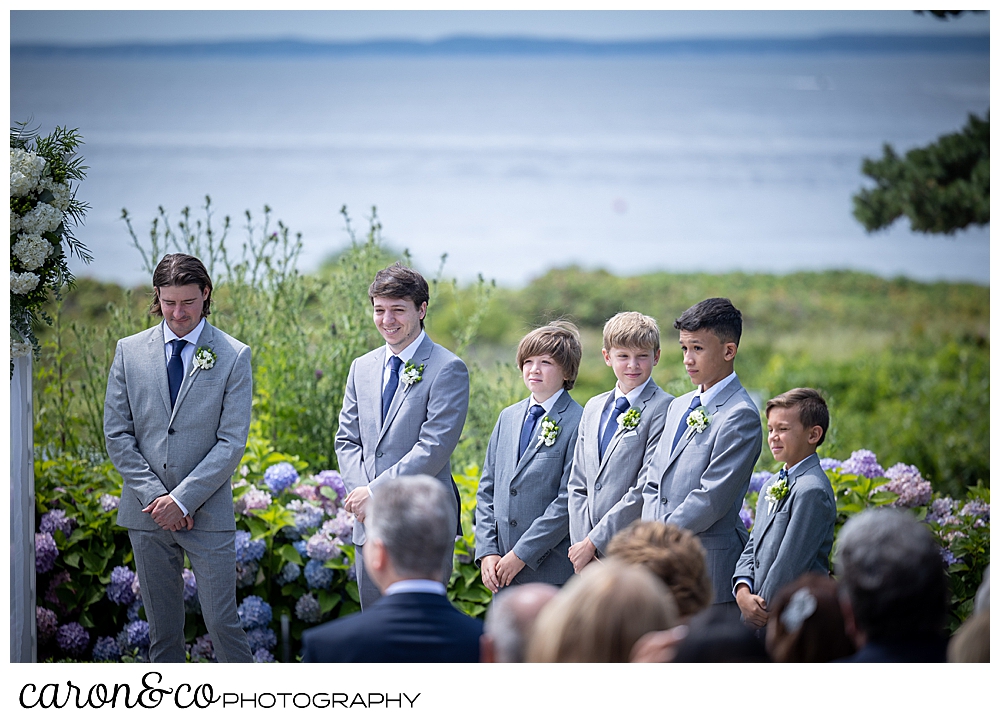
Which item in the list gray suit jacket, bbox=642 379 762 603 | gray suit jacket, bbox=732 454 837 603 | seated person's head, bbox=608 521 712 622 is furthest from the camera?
gray suit jacket, bbox=642 379 762 603

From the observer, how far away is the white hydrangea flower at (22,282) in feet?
12.4

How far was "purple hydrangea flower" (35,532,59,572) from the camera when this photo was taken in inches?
176

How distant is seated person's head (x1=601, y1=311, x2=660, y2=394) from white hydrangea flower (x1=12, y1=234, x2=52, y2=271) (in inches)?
90.0

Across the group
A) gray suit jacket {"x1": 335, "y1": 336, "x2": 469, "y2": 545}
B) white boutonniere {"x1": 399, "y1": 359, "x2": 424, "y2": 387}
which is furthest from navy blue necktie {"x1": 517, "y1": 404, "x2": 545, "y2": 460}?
white boutonniere {"x1": 399, "y1": 359, "x2": 424, "y2": 387}

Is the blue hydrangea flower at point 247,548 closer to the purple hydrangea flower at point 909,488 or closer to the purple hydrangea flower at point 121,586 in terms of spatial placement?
the purple hydrangea flower at point 121,586

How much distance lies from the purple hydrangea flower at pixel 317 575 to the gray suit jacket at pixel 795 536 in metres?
1.99

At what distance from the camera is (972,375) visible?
31.4 ft

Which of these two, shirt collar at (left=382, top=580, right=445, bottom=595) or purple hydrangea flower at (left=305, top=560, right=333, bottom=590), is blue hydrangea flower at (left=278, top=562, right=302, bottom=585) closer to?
purple hydrangea flower at (left=305, top=560, right=333, bottom=590)

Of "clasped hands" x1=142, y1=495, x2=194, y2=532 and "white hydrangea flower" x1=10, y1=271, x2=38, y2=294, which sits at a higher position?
"white hydrangea flower" x1=10, y1=271, x2=38, y2=294

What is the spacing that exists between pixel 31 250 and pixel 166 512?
1176mm

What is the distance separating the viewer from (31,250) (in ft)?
12.5

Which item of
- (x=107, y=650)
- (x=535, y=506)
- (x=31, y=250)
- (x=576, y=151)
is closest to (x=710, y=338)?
(x=535, y=506)

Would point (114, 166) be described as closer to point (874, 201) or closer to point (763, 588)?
point (874, 201)

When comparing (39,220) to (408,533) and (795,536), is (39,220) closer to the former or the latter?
(408,533)
